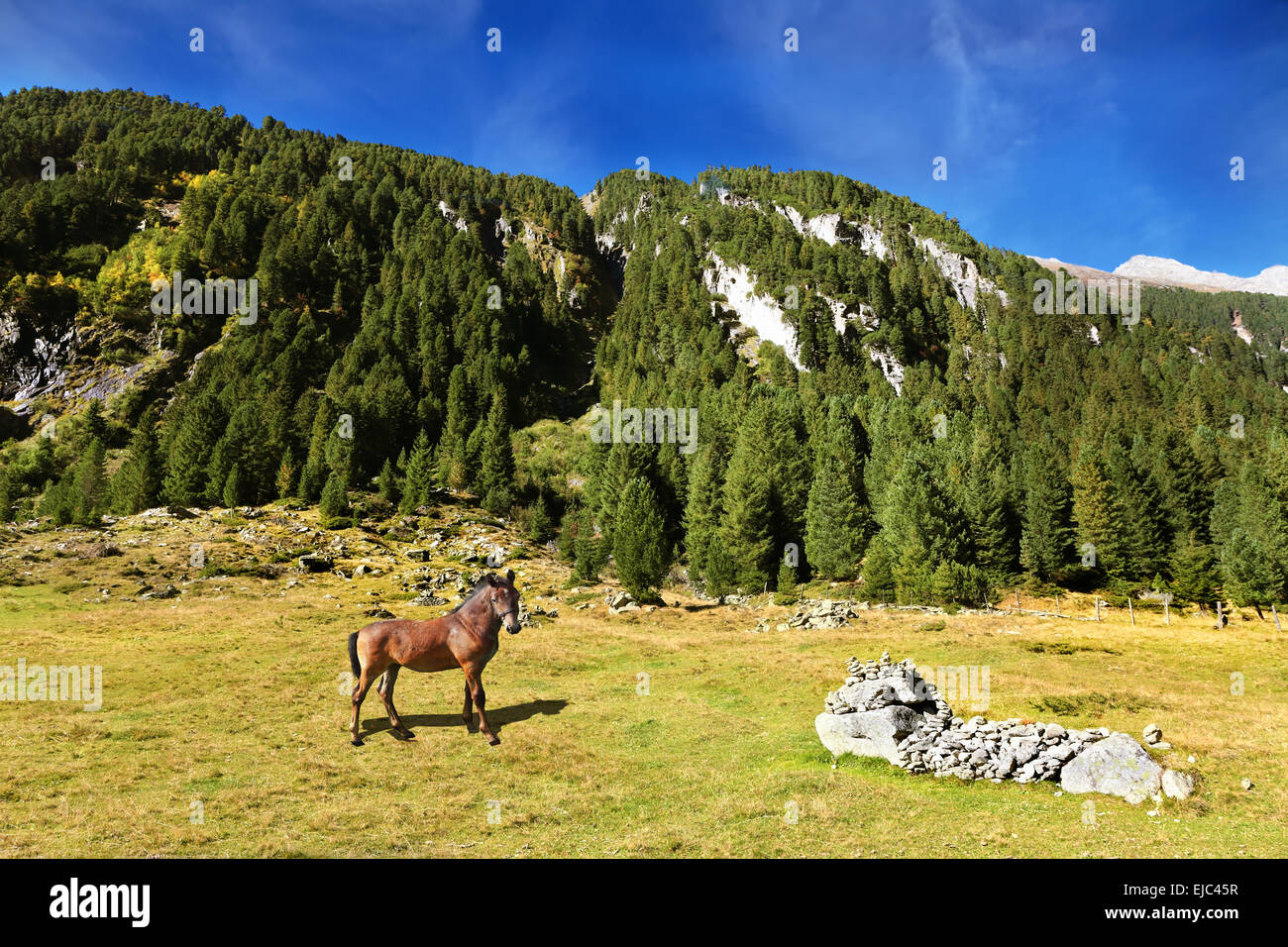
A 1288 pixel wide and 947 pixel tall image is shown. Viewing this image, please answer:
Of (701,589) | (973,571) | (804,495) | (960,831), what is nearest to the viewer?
(960,831)

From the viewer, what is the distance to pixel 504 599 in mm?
12023

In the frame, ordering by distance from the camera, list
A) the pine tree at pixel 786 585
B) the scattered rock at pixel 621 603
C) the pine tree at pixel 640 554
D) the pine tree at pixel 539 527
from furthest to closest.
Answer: the pine tree at pixel 539 527
the pine tree at pixel 786 585
the pine tree at pixel 640 554
the scattered rock at pixel 621 603

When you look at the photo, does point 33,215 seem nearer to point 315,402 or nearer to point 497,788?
point 315,402

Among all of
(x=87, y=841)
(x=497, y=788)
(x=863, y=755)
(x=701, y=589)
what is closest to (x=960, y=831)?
(x=863, y=755)

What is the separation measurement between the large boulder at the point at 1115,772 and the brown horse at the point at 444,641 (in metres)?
15.4

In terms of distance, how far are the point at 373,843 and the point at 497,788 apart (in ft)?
10.2

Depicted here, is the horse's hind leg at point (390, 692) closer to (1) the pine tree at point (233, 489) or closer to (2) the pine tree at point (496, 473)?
Answer: (1) the pine tree at point (233, 489)

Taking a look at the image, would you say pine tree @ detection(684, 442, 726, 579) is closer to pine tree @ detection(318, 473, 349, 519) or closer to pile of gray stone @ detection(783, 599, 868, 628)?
pile of gray stone @ detection(783, 599, 868, 628)

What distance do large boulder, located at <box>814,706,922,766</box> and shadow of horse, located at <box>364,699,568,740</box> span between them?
29.6 ft

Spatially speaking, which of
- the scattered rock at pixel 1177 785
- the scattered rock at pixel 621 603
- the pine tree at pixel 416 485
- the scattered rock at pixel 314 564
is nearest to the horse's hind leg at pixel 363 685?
the scattered rock at pixel 1177 785

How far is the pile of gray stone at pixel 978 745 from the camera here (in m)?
14.5

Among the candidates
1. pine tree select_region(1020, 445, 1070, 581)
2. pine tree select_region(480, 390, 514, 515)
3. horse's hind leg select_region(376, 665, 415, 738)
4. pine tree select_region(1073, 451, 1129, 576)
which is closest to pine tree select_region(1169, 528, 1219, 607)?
pine tree select_region(1073, 451, 1129, 576)

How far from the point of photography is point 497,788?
12477 mm
